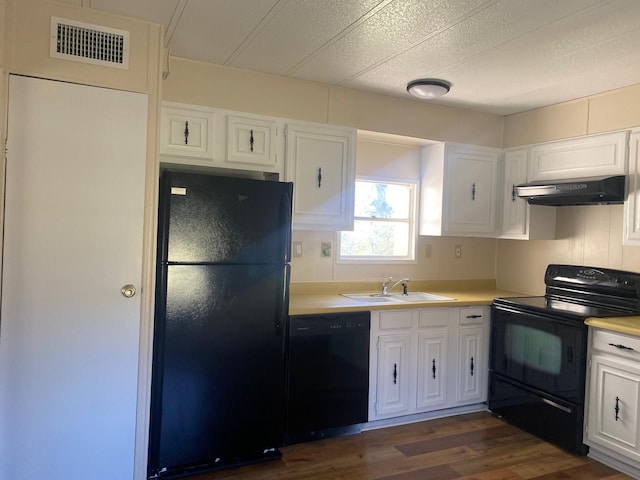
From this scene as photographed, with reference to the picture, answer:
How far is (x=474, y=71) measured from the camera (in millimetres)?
2779

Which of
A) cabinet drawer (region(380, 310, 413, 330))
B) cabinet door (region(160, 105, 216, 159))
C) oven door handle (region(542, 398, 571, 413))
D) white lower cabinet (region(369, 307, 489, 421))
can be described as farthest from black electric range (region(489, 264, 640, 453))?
cabinet door (region(160, 105, 216, 159))

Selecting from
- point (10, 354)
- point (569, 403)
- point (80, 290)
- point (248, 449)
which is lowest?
point (248, 449)

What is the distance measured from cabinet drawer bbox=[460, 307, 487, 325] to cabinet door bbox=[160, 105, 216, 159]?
2065mm

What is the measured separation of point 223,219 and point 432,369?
184 cm

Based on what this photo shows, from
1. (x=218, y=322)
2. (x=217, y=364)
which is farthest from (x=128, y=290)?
(x=217, y=364)

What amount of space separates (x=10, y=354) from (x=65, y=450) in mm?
520

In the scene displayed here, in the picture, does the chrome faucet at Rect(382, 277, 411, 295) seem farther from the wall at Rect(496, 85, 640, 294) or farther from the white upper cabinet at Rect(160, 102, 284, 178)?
the white upper cabinet at Rect(160, 102, 284, 178)

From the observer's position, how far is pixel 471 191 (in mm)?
3674

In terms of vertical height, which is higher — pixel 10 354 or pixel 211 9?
pixel 211 9

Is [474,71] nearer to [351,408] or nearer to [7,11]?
[351,408]

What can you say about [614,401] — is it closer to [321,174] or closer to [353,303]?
[353,303]

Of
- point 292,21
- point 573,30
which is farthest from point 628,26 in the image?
point 292,21

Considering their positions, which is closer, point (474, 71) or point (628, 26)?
point (628, 26)

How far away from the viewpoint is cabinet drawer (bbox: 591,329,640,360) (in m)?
2.52
